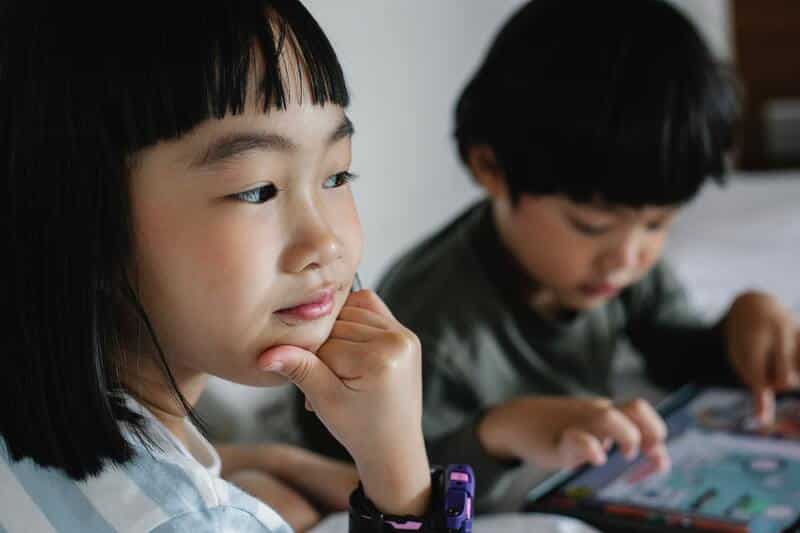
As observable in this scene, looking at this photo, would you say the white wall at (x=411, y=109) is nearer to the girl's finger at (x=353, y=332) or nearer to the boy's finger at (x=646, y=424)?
the boy's finger at (x=646, y=424)

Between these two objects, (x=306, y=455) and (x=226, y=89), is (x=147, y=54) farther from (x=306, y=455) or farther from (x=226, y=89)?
(x=306, y=455)

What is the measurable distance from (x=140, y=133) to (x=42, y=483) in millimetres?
155

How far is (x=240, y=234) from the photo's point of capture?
0.42 m

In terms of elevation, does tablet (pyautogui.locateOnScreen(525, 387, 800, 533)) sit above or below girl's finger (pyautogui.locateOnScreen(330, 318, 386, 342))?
below

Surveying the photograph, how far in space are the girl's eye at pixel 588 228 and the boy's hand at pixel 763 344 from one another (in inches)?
7.2

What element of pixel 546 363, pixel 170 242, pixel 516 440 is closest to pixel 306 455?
pixel 516 440

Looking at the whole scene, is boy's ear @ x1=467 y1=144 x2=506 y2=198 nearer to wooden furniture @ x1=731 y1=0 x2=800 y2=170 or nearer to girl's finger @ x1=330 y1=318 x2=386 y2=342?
girl's finger @ x1=330 y1=318 x2=386 y2=342

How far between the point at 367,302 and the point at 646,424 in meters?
0.26

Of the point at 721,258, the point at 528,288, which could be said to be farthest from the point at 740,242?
the point at 528,288

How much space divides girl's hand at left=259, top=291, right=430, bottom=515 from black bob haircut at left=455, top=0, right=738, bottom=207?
349 mm

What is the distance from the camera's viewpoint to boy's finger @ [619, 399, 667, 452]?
27.6 inches

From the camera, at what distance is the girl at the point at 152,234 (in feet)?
1.34

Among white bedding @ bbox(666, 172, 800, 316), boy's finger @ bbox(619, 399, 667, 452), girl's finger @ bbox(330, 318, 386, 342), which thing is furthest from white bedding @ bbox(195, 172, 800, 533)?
Answer: girl's finger @ bbox(330, 318, 386, 342)

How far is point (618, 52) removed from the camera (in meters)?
0.81
